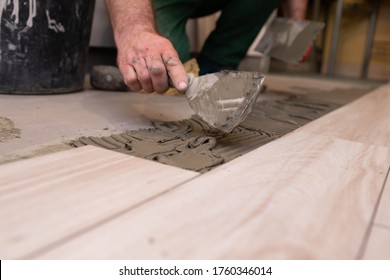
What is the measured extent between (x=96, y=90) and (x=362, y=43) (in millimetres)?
3285

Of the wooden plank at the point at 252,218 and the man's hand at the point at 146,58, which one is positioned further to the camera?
the man's hand at the point at 146,58

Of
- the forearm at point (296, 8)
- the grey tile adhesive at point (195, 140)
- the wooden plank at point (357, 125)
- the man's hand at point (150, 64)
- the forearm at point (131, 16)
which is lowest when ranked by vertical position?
the wooden plank at point (357, 125)

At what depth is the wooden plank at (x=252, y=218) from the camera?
1.12 feet

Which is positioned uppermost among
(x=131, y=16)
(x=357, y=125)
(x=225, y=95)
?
(x=131, y=16)

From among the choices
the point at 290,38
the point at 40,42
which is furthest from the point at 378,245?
the point at 290,38

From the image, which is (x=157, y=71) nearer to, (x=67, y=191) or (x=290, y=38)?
(x=67, y=191)

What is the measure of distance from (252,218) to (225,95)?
32 cm

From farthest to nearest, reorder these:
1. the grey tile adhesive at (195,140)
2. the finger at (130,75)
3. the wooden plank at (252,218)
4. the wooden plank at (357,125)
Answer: the wooden plank at (357,125) < the finger at (130,75) < the grey tile adhesive at (195,140) < the wooden plank at (252,218)

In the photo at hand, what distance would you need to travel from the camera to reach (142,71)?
68 centimetres

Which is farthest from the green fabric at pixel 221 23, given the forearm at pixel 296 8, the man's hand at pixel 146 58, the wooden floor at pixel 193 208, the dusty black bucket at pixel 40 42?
the wooden floor at pixel 193 208

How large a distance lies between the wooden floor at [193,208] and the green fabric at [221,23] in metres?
0.98

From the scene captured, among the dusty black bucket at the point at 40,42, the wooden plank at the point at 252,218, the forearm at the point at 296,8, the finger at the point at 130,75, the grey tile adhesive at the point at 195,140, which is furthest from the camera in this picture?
the forearm at the point at 296,8

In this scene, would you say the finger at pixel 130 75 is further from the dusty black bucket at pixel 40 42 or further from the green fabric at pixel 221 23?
the green fabric at pixel 221 23
